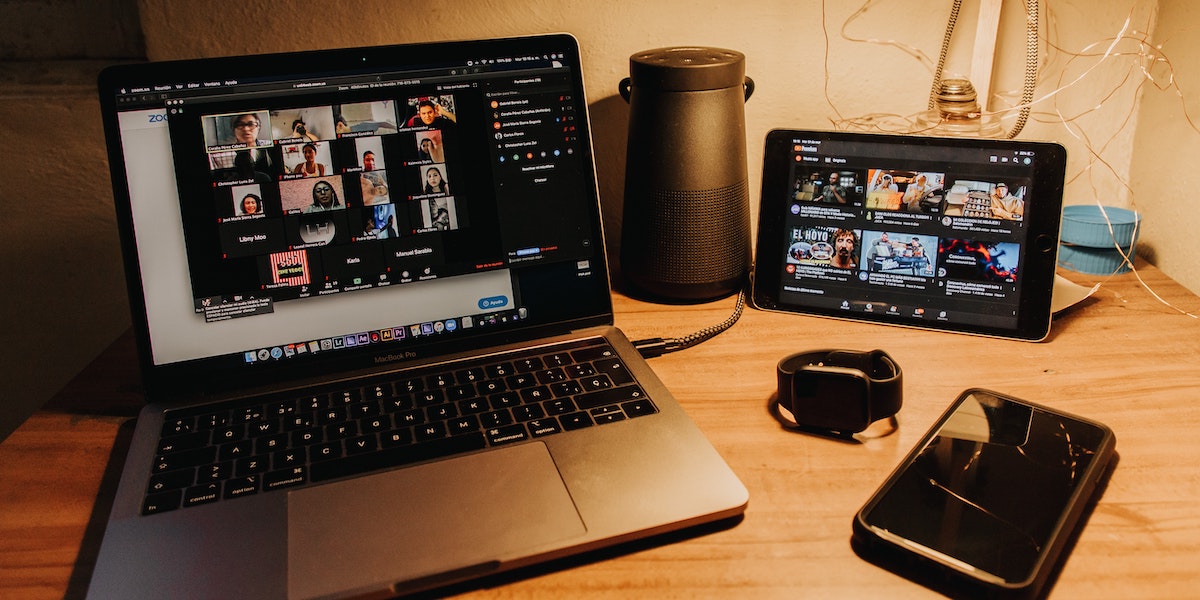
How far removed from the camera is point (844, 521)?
0.61m

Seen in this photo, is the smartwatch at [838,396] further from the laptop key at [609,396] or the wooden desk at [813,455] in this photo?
the laptop key at [609,396]

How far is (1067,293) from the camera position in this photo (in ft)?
3.05

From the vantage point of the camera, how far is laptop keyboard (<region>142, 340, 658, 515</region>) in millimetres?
647

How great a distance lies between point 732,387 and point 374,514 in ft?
1.16

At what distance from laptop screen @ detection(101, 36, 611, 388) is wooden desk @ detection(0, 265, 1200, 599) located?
0.13 metres

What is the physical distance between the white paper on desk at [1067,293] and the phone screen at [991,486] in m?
0.23

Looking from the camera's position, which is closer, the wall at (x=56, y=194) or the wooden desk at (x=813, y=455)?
the wooden desk at (x=813, y=455)

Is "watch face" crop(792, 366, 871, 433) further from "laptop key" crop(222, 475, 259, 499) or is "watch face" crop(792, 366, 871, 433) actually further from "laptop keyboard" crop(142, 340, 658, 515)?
"laptop key" crop(222, 475, 259, 499)

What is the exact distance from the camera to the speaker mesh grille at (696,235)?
93 cm

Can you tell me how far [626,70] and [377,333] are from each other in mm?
462

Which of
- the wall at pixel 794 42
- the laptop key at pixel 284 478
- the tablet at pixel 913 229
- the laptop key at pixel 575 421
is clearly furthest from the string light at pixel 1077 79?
the laptop key at pixel 284 478

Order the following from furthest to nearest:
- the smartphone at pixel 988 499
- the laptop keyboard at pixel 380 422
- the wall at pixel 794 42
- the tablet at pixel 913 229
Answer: the wall at pixel 794 42 → the tablet at pixel 913 229 → the laptop keyboard at pixel 380 422 → the smartphone at pixel 988 499

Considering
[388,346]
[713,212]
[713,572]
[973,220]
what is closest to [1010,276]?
[973,220]

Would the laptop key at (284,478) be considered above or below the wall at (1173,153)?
below
